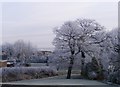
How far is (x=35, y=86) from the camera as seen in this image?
7598 millimetres

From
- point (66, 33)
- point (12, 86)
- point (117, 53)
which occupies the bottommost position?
point (12, 86)

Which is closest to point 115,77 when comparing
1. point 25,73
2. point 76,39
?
point 76,39

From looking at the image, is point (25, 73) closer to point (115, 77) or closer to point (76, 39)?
point (76, 39)

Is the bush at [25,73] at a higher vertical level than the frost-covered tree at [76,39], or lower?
lower

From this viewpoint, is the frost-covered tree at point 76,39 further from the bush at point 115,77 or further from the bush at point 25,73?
the bush at point 115,77

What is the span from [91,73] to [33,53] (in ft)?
40.9

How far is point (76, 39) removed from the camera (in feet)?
47.3

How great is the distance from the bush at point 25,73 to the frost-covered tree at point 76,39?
1830mm

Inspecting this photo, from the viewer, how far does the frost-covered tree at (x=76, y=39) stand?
14395 millimetres

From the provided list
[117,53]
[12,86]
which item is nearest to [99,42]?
[117,53]

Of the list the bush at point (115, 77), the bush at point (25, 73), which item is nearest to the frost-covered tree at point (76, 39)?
the bush at point (25, 73)

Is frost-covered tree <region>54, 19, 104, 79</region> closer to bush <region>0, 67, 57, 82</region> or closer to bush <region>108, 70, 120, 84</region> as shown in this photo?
bush <region>0, 67, 57, 82</region>

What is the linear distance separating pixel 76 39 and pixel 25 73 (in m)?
3.48

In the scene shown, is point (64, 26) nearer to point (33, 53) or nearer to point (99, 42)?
point (99, 42)
